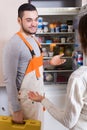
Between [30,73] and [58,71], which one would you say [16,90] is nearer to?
[30,73]

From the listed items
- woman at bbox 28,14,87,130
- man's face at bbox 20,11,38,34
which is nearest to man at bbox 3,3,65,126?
man's face at bbox 20,11,38,34

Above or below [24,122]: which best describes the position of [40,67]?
above

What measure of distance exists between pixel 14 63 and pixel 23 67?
107 mm

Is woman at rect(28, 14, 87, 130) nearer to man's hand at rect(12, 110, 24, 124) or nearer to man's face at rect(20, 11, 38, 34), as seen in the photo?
man's hand at rect(12, 110, 24, 124)

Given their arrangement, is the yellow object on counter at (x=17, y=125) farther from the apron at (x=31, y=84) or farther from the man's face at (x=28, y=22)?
the man's face at (x=28, y=22)

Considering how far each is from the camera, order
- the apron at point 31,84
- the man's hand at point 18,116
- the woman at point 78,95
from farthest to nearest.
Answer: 1. the apron at point 31,84
2. the man's hand at point 18,116
3. the woman at point 78,95

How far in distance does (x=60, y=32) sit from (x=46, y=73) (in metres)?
0.50

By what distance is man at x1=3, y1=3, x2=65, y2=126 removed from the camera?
1646 millimetres

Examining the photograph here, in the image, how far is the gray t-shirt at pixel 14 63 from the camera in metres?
1.63

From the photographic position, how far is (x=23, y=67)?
173cm

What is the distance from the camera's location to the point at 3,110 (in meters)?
2.74

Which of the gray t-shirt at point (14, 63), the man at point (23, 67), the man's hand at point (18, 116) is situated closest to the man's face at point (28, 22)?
the man at point (23, 67)

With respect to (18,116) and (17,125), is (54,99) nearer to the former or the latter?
(18,116)

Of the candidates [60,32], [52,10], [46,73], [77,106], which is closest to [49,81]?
[46,73]
